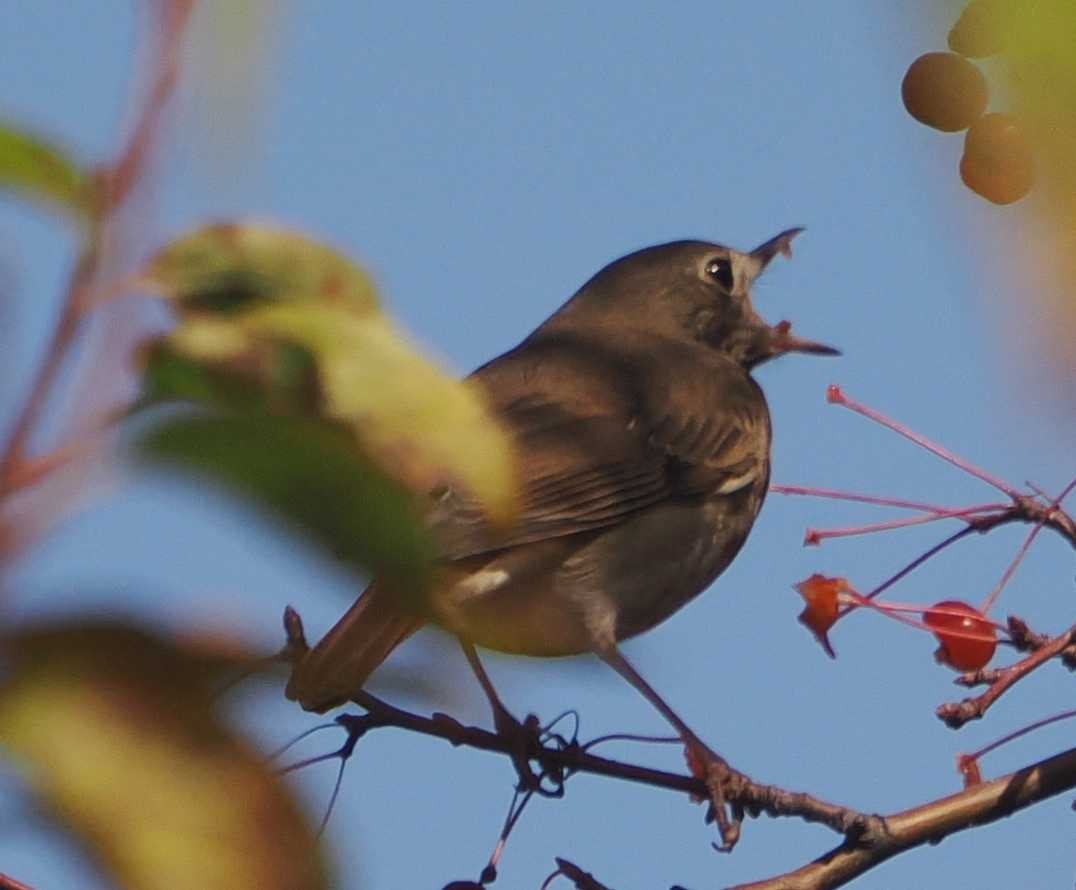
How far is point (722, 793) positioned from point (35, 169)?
2.88 meters

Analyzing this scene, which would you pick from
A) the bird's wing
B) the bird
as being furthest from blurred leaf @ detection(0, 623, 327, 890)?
the bird's wing

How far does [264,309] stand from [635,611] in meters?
3.88

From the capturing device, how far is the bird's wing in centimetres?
450

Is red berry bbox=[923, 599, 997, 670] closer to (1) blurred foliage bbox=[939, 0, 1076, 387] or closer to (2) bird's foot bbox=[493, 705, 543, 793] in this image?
(2) bird's foot bbox=[493, 705, 543, 793]

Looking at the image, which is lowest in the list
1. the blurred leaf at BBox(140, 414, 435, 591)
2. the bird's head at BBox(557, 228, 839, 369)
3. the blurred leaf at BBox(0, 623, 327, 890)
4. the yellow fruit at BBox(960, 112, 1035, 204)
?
the bird's head at BBox(557, 228, 839, 369)

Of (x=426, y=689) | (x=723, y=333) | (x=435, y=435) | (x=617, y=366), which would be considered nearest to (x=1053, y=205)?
(x=435, y=435)

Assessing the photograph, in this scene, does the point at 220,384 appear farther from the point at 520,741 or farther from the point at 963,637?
the point at 520,741

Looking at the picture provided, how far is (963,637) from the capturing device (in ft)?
9.44

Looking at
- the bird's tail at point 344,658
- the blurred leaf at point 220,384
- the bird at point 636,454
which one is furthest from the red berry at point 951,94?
the bird at point 636,454

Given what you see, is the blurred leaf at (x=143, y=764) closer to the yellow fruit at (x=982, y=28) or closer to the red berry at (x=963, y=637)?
the yellow fruit at (x=982, y=28)

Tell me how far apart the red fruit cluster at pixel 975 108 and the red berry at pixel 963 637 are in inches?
45.8

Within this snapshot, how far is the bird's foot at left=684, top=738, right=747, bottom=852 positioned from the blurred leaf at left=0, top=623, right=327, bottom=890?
2.63 meters

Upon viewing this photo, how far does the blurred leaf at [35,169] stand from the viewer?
2.62 ft

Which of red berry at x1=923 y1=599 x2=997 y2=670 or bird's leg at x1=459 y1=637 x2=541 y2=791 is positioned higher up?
red berry at x1=923 y1=599 x2=997 y2=670
